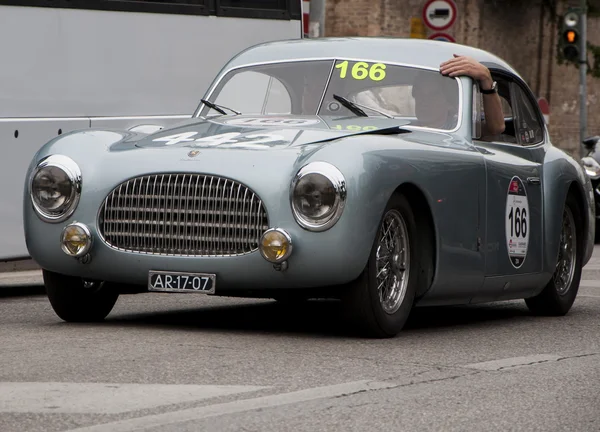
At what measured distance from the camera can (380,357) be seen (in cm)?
722

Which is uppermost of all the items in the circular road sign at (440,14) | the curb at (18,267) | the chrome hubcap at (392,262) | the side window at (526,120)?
the side window at (526,120)

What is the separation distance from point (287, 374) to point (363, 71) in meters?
3.13

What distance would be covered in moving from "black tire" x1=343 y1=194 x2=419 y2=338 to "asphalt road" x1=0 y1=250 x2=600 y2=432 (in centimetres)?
9

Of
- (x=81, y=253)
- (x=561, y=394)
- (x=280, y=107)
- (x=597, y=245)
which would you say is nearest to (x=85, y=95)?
(x=280, y=107)

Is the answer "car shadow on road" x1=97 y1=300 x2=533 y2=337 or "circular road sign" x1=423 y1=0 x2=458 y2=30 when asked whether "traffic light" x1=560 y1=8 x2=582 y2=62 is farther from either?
"car shadow on road" x1=97 y1=300 x2=533 y2=337

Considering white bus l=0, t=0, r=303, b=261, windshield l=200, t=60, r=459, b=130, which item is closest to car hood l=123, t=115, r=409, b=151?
windshield l=200, t=60, r=459, b=130

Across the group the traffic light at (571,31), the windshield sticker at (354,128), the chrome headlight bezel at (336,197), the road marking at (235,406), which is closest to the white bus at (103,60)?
the windshield sticker at (354,128)

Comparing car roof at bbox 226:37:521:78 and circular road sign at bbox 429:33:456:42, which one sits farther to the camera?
circular road sign at bbox 429:33:456:42

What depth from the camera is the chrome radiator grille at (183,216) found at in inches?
302

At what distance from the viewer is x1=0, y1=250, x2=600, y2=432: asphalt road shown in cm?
552

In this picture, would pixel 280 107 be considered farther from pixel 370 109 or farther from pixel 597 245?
pixel 597 245

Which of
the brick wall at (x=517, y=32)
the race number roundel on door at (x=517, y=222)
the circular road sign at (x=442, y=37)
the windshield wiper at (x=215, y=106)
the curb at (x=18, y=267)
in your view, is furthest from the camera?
the brick wall at (x=517, y=32)

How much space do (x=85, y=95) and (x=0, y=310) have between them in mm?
3306

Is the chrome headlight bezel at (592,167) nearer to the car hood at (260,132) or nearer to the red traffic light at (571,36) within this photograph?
the red traffic light at (571,36)
